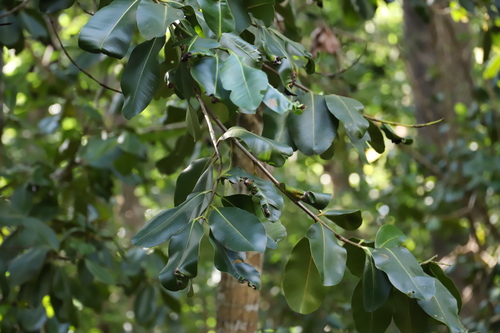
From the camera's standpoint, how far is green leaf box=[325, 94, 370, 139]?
3.55 feet

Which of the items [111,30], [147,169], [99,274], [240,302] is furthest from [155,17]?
[147,169]

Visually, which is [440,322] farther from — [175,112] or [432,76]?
[432,76]

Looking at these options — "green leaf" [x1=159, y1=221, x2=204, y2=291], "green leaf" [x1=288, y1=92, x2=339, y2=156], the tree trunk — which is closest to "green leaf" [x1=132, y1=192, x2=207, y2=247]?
"green leaf" [x1=159, y1=221, x2=204, y2=291]

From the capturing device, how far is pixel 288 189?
1.03 m

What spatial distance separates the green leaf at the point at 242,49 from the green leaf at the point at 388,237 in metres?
0.41

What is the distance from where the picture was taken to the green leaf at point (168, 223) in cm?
93

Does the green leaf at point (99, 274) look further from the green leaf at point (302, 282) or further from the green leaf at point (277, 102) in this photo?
the green leaf at point (277, 102)

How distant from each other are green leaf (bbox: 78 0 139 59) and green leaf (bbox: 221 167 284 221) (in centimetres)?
28

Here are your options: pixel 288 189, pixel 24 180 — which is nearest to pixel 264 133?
pixel 288 189

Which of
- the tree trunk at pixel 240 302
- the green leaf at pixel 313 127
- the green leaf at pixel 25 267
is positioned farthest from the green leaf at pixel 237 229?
the green leaf at pixel 25 267

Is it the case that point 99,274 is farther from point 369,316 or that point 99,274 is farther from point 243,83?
point 243,83

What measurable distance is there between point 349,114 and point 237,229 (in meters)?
0.37

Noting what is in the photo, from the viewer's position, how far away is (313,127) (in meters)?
1.14

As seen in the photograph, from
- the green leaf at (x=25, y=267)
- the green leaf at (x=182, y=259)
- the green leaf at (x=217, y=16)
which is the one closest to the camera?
the green leaf at (x=182, y=259)
